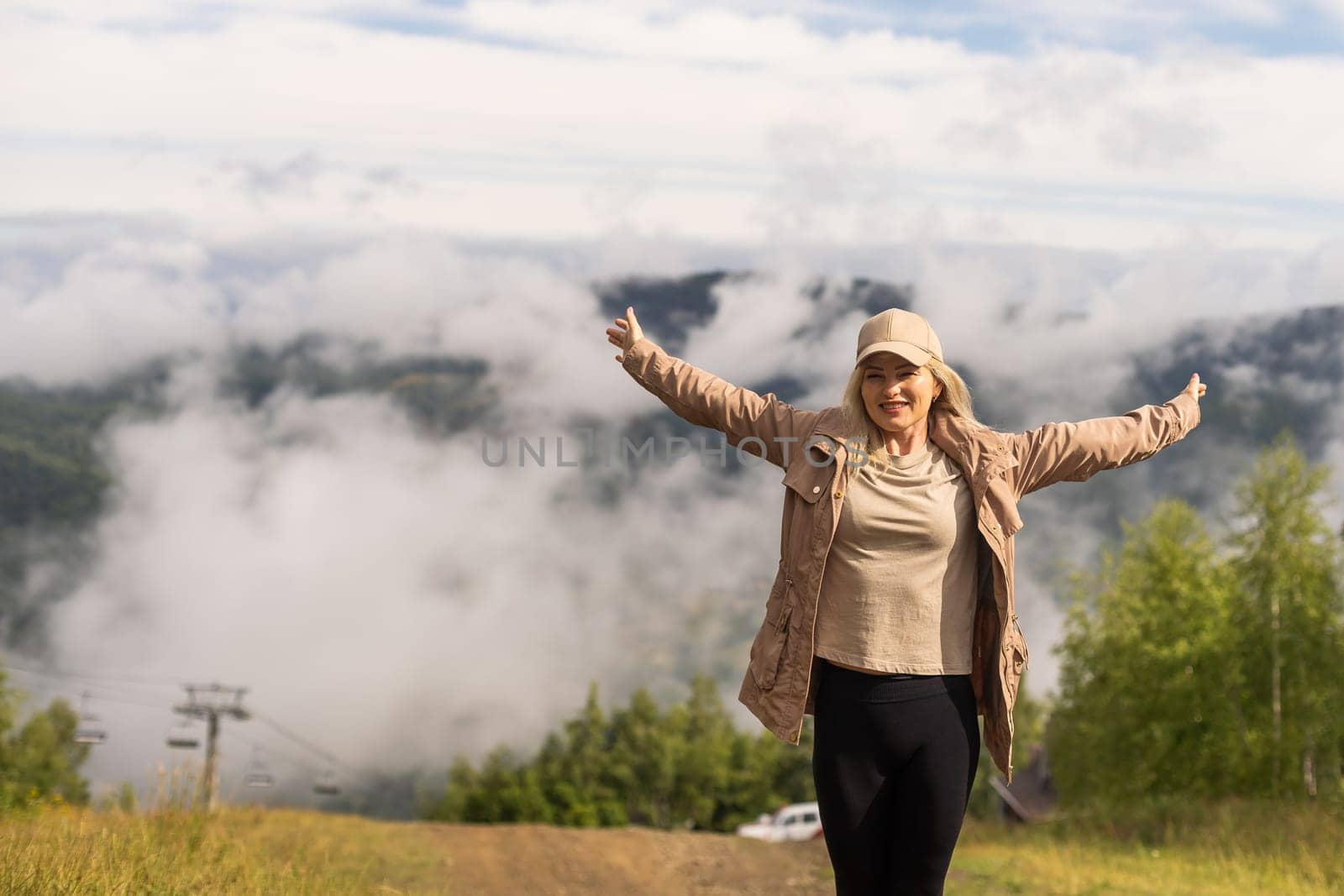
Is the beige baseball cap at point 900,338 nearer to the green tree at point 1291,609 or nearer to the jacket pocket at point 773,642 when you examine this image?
the jacket pocket at point 773,642

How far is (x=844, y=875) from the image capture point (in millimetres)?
3963

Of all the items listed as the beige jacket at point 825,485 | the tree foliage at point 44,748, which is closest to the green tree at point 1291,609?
the beige jacket at point 825,485

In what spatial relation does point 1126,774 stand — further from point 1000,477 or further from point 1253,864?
point 1000,477

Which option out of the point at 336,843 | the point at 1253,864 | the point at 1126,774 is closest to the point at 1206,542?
the point at 1126,774

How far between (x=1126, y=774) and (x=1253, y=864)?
66.2ft

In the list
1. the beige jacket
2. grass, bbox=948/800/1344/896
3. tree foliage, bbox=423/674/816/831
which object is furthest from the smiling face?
tree foliage, bbox=423/674/816/831

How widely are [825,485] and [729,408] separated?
402 mm

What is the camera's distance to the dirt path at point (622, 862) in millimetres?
10320

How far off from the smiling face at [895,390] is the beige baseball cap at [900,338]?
1.7 inches

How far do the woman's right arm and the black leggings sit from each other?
72 cm

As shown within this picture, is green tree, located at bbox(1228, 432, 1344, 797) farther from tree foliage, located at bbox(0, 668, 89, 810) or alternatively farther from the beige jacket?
tree foliage, located at bbox(0, 668, 89, 810)

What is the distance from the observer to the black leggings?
385cm

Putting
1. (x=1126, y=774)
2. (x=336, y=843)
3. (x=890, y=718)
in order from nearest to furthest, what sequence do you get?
(x=890, y=718), (x=336, y=843), (x=1126, y=774)

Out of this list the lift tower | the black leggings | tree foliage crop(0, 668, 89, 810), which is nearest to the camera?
the black leggings
